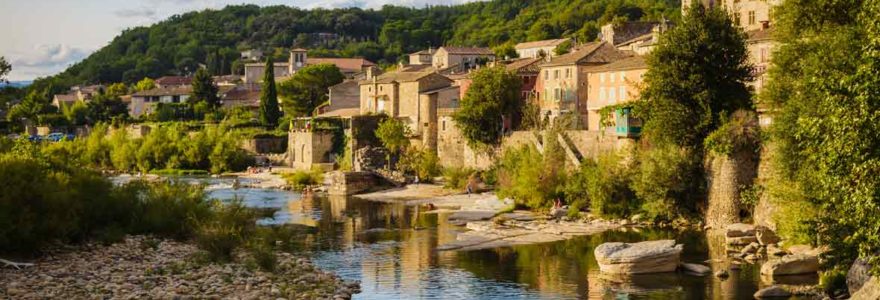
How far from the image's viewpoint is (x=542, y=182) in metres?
48.1

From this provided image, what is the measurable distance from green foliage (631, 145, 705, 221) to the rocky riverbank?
14.8m

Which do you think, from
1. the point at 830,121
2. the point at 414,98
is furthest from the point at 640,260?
the point at 414,98

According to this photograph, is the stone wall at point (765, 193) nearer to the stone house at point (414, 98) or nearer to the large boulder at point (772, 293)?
the large boulder at point (772, 293)

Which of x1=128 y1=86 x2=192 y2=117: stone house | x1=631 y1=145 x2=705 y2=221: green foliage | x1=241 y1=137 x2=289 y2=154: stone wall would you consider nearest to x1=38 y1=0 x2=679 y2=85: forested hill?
x1=128 y1=86 x2=192 y2=117: stone house

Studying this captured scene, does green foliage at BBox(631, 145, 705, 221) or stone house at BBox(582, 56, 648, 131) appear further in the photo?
stone house at BBox(582, 56, 648, 131)

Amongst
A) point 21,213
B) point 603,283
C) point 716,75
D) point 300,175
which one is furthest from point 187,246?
point 300,175

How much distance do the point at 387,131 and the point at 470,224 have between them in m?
26.6

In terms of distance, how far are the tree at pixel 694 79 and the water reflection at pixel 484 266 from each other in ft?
14.6

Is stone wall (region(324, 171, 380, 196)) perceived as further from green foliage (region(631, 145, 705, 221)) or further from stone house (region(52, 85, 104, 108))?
stone house (region(52, 85, 104, 108))

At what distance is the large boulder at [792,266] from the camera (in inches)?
1204

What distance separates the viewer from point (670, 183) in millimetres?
41875

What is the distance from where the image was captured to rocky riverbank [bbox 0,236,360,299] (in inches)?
1032

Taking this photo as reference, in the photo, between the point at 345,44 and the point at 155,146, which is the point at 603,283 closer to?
the point at 155,146

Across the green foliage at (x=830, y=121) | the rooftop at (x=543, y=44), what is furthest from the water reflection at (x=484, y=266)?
the rooftop at (x=543, y=44)
